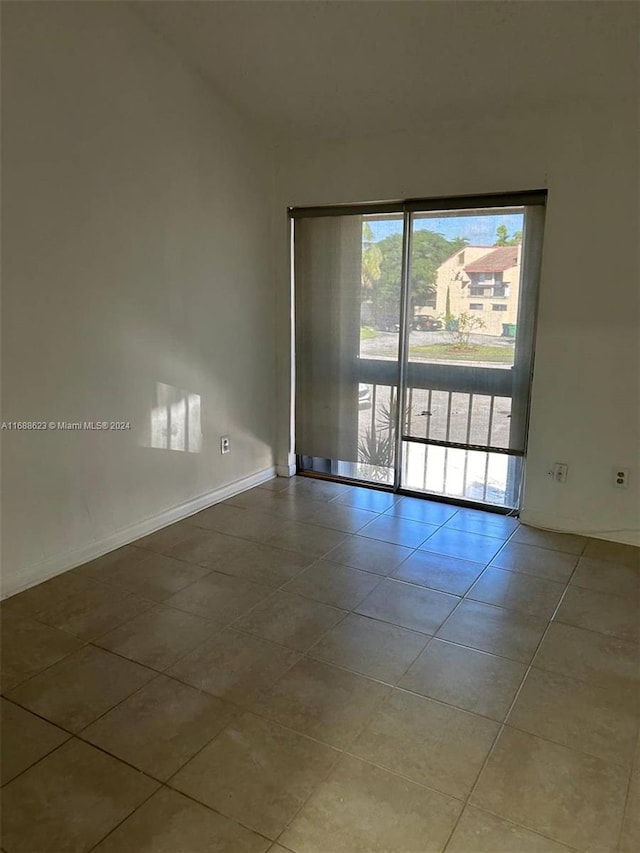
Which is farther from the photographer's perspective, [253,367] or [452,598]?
[253,367]

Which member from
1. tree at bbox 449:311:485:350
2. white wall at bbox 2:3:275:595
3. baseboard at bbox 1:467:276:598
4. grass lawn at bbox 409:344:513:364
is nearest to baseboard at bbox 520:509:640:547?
grass lawn at bbox 409:344:513:364

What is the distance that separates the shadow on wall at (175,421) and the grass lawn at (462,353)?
143 cm

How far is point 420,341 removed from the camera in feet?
12.7

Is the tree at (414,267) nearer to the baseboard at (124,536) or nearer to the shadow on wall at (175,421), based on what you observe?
the shadow on wall at (175,421)

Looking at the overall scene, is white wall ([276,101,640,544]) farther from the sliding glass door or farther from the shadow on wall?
the shadow on wall

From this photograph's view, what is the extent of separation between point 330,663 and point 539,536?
5.60 feet

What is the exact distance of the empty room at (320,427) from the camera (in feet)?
5.80

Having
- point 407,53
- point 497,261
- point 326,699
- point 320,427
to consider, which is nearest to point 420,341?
point 497,261

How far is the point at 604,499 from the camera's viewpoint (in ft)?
11.0

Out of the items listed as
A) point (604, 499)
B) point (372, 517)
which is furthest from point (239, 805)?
point (604, 499)

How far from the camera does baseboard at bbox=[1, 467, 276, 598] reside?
2773 mm

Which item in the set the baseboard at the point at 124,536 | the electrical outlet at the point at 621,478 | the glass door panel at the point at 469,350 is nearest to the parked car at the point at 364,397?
the glass door panel at the point at 469,350

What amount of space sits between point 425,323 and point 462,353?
0.31 metres

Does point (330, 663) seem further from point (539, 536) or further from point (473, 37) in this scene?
point (473, 37)
